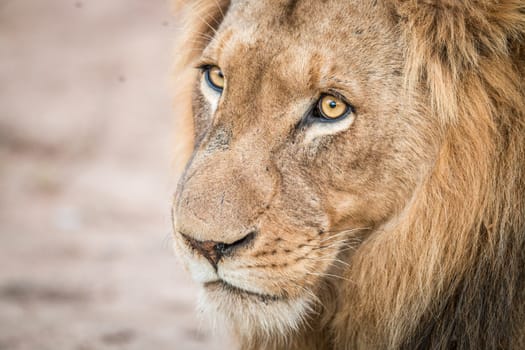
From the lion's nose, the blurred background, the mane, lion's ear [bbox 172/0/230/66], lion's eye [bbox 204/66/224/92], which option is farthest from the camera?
the blurred background

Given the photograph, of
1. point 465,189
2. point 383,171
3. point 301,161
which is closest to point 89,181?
point 301,161

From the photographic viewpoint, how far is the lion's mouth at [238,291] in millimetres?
2723

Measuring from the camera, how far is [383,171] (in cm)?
282

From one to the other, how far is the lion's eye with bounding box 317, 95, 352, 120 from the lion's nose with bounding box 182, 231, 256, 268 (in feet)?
1.66

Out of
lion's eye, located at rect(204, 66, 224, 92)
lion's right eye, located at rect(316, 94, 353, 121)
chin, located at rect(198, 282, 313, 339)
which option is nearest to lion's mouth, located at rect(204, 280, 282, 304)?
chin, located at rect(198, 282, 313, 339)

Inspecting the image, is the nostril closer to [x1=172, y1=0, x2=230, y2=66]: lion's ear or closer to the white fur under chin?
the white fur under chin

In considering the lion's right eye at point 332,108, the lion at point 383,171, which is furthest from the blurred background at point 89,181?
the lion's right eye at point 332,108

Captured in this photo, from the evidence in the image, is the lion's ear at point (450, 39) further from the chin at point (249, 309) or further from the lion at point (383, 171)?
the chin at point (249, 309)

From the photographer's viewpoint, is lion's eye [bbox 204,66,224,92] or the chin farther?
lion's eye [bbox 204,66,224,92]

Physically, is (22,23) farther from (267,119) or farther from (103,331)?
(267,119)

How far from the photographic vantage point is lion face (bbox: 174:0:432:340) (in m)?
2.71

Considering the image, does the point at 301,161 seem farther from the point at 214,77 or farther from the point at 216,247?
the point at 214,77

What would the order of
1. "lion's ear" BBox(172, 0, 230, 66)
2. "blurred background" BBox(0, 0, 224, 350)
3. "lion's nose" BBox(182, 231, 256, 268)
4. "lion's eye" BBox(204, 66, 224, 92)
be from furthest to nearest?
"blurred background" BBox(0, 0, 224, 350) → "lion's ear" BBox(172, 0, 230, 66) → "lion's eye" BBox(204, 66, 224, 92) → "lion's nose" BBox(182, 231, 256, 268)

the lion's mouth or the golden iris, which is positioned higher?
the golden iris
